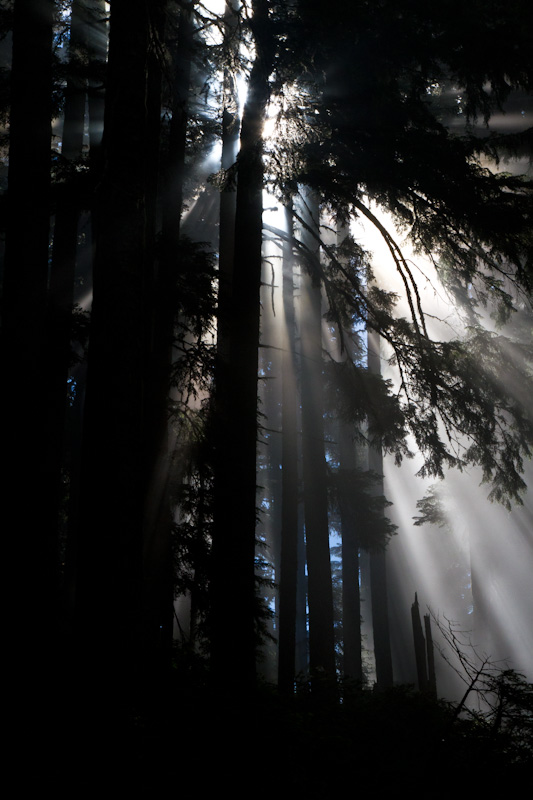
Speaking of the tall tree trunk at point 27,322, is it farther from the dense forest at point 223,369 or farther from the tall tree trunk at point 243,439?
the tall tree trunk at point 243,439

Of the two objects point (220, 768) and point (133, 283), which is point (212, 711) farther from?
point (133, 283)

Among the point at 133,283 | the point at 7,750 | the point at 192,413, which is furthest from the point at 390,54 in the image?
the point at 7,750

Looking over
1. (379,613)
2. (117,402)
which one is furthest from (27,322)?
(379,613)

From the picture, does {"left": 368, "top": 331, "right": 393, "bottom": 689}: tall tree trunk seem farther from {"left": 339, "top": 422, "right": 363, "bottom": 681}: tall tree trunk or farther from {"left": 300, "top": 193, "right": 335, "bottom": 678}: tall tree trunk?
{"left": 300, "top": 193, "right": 335, "bottom": 678}: tall tree trunk

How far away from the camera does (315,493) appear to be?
12352 mm

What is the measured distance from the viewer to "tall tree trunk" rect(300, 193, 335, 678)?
11.9m

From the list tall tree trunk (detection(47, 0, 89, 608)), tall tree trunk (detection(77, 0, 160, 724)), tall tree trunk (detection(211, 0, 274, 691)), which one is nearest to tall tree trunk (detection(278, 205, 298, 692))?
tall tree trunk (detection(47, 0, 89, 608))

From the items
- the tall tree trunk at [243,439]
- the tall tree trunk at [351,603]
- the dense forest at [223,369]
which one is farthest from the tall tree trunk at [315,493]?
the tall tree trunk at [243,439]

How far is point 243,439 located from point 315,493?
586 cm

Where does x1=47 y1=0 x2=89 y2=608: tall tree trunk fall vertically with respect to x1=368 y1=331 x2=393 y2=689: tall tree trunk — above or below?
above

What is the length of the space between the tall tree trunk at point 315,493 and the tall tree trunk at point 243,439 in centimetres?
391

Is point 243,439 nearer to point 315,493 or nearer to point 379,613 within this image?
point 315,493

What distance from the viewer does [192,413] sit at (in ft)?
31.3

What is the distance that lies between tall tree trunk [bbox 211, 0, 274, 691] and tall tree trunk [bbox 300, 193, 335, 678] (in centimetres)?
391
